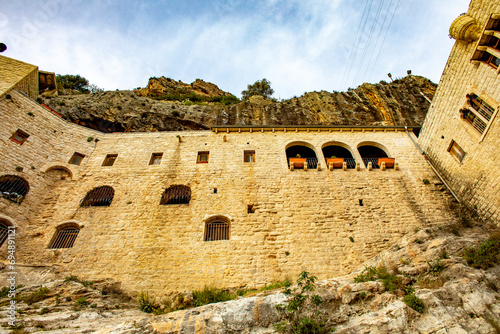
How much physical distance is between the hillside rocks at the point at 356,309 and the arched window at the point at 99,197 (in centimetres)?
438

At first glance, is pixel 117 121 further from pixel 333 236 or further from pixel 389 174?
pixel 389 174

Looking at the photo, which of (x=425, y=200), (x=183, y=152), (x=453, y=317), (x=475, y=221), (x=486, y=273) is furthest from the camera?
(x=183, y=152)

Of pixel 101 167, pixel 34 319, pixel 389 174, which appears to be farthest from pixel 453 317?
pixel 101 167

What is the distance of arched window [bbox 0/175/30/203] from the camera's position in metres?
10.6

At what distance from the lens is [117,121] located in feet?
62.3

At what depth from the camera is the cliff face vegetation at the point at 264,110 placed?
19203 millimetres

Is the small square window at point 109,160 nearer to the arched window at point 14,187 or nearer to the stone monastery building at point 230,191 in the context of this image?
the stone monastery building at point 230,191

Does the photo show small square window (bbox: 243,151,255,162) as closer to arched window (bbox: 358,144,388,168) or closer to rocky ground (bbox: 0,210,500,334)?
arched window (bbox: 358,144,388,168)

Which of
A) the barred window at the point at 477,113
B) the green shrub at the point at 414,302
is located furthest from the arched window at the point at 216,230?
the barred window at the point at 477,113

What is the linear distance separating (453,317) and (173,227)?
373 inches

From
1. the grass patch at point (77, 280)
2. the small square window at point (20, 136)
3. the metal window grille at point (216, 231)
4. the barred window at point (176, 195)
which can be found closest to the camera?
the grass patch at point (77, 280)

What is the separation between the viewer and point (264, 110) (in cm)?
2191

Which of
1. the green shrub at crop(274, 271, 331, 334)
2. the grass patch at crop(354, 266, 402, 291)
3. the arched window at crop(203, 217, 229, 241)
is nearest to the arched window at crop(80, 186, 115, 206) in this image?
the arched window at crop(203, 217, 229, 241)

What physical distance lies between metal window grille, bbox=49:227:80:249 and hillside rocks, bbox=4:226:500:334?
8.27 feet
